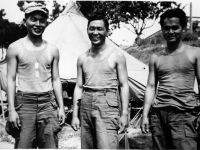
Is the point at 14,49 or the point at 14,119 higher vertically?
the point at 14,49

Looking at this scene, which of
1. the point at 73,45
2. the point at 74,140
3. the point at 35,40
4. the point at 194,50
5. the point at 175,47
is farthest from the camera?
the point at 73,45

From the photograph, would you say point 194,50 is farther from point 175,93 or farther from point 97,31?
point 97,31

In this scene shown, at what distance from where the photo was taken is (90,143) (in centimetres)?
275

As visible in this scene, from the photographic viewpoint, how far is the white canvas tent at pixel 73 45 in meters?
6.96

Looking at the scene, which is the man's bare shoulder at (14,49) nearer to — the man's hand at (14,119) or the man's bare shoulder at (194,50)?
the man's hand at (14,119)

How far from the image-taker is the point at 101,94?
8.91 ft

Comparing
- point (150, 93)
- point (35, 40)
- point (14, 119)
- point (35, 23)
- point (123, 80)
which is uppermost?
point (35, 23)

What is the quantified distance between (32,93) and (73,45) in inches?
203

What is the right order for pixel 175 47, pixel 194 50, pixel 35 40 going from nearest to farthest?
pixel 194 50 < pixel 175 47 < pixel 35 40

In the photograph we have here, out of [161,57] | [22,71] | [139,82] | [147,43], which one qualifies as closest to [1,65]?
[139,82]

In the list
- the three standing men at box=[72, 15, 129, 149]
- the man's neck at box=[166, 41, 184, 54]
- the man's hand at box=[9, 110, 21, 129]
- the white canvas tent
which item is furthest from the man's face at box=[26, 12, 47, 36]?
the white canvas tent

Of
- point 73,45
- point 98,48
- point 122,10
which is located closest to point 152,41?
point 122,10

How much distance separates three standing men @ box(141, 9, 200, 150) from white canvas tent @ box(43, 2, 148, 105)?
4.16 metres

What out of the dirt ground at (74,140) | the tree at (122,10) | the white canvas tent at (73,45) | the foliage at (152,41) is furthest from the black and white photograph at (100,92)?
the foliage at (152,41)
